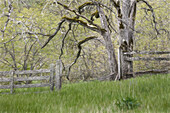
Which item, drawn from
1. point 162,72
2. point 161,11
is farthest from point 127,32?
point 161,11

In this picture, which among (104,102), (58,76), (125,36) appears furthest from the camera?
(125,36)

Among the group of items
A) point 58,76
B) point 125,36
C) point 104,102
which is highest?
point 125,36

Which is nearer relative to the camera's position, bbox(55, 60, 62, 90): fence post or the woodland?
the woodland

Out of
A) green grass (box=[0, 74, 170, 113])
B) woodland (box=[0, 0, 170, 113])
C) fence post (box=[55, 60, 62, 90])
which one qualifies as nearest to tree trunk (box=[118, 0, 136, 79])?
woodland (box=[0, 0, 170, 113])

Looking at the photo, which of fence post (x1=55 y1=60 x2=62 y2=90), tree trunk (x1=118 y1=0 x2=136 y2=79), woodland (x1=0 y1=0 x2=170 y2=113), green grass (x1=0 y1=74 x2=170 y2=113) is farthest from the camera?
tree trunk (x1=118 y1=0 x2=136 y2=79)

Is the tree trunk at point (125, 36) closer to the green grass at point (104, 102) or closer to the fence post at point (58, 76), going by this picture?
the fence post at point (58, 76)

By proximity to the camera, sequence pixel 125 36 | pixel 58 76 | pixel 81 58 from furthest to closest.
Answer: pixel 81 58
pixel 125 36
pixel 58 76

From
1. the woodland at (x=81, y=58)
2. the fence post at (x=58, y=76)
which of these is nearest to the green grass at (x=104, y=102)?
the woodland at (x=81, y=58)

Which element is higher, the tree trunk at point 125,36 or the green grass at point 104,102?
the tree trunk at point 125,36

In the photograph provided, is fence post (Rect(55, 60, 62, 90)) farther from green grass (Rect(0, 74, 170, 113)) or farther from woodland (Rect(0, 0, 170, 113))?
green grass (Rect(0, 74, 170, 113))

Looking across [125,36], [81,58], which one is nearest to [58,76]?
[125,36]

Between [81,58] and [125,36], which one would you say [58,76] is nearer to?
[125,36]

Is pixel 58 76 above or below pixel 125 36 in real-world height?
Answer: below

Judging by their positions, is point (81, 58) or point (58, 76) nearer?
point (58, 76)
